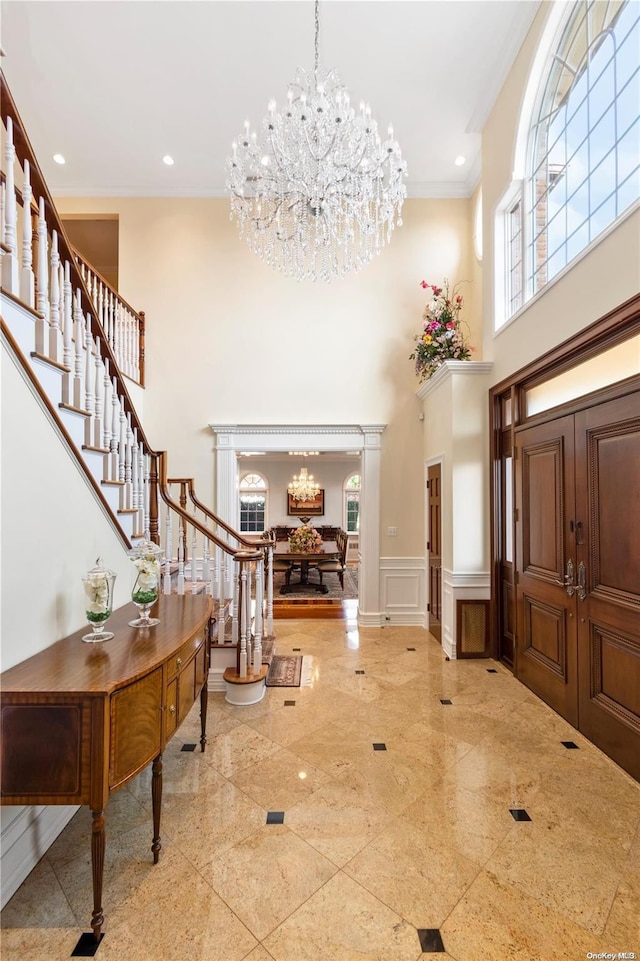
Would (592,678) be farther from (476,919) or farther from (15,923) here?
(15,923)

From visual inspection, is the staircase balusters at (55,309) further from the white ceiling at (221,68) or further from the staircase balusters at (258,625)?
the white ceiling at (221,68)

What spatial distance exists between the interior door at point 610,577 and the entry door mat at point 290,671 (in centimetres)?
227

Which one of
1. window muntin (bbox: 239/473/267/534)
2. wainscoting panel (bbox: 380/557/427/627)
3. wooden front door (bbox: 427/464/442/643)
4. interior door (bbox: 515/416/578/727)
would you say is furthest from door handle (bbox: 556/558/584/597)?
window muntin (bbox: 239/473/267/534)

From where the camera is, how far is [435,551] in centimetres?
550

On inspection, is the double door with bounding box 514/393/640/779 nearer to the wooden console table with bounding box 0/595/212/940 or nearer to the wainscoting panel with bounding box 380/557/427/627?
the wainscoting panel with bounding box 380/557/427/627

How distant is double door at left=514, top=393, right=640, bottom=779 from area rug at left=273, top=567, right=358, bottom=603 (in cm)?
414

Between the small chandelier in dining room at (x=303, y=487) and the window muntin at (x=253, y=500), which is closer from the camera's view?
the small chandelier in dining room at (x=303, y=487)

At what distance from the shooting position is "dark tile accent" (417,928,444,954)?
1564mm

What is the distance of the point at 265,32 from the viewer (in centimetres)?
410

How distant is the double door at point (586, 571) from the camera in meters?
2.63

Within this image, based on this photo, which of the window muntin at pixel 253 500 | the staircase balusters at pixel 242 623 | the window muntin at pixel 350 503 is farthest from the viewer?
the window muntin at pixel 350 503

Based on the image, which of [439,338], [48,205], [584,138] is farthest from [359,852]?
[439,338]

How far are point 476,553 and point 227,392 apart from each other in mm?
3922

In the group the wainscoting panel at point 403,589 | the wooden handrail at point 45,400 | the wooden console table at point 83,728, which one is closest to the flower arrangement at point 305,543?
the wainscoting panel at point 403,589
